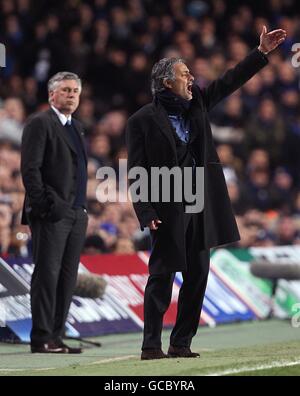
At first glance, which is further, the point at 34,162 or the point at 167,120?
the point at 34,162

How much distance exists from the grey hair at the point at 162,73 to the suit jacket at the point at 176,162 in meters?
0.13

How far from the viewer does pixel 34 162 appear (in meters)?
9.05

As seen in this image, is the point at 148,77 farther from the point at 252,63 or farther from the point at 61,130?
the point at 252,63

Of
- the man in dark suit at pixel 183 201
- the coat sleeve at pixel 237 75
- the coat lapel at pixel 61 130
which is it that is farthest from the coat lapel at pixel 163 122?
the coat lapel at pixel 61 130

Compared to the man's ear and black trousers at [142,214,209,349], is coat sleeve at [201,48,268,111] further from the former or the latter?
black trousers at [142,214,209,349]

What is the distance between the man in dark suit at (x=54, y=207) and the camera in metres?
9.07

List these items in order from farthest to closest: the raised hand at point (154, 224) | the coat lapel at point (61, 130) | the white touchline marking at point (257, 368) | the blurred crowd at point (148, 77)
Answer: the blurred crowd at point (148, 77)
the coat lapel at point (61, 130)
the raised hand at point (154, 224)
the white touchline marking at point (257, 368)

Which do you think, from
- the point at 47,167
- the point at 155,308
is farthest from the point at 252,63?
the point at 47,167

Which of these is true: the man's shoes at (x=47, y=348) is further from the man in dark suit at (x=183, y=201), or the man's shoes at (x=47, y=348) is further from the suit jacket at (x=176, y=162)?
the suit jacket at (x=176, y=162)

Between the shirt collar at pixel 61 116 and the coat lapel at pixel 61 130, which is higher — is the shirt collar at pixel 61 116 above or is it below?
above

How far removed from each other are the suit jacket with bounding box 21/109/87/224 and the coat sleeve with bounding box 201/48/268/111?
166cm

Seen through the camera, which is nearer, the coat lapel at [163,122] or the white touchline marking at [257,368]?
the white touchline marking at [257,368]

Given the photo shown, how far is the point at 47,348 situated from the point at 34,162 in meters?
1.43

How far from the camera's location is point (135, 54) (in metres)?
18.3
